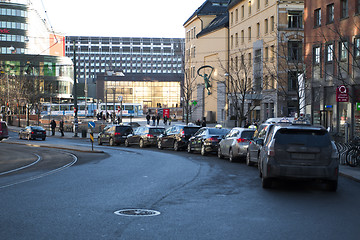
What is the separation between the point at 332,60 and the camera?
38281mm

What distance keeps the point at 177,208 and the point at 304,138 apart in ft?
14.9

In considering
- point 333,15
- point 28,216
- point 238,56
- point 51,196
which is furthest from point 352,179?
point 238,56

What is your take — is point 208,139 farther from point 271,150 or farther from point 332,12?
point 332,12

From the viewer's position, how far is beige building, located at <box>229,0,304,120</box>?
187 feet

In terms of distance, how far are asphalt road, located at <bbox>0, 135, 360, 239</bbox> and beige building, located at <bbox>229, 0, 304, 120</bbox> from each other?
39026 millimetres

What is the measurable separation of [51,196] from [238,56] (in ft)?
195

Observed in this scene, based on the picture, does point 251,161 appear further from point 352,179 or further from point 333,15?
point 333,15

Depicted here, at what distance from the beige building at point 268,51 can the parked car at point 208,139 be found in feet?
79.0

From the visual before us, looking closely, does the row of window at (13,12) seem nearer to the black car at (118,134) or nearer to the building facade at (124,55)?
the building facade at (124,55)

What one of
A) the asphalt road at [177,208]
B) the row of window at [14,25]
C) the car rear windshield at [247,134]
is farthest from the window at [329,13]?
the row of window at [14,25]

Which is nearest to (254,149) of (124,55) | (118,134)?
(118,134)

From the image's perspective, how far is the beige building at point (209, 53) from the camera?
7725cm

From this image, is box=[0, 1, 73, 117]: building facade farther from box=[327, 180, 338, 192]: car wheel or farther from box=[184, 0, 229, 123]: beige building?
box=[327, 180, 338, 192]: car wheel

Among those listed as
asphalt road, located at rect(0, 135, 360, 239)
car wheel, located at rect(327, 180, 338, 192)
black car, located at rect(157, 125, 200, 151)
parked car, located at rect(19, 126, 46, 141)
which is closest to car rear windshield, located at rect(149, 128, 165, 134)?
black car, located at rect(157, 125, 200, 151)
